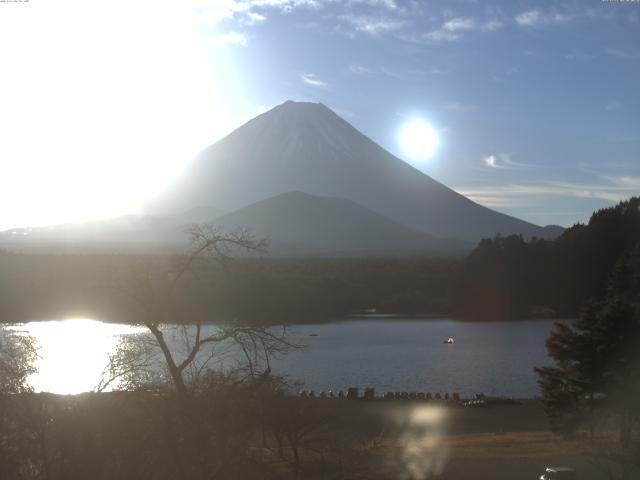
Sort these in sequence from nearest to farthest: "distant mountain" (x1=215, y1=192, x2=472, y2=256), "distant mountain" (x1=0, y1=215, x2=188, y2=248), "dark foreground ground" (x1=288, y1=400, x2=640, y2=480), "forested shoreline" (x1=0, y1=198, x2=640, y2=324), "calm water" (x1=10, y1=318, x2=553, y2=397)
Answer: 1. "dark foreground ground" (x1=288, y1=400, x2=640, y2=480)
2. "calm water" (x1=10, y1=318, x2=553, y2=397)
3. "forested shoreline" (x1=0, y1=198, x2=640, y2=324)
4. "distant mountain" (x1=0, y1=215, x2=188, y2=248)
5. "distant mountain" (x1=215, y1=192, x2=472, y2=256)

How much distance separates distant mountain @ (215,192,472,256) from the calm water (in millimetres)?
77271

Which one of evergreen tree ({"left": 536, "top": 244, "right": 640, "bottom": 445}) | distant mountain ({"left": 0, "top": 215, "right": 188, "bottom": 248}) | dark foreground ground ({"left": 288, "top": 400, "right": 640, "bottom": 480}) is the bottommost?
dark foreground ground ({"left": 288, "top": 400, "right": 640, "bottom": 480})

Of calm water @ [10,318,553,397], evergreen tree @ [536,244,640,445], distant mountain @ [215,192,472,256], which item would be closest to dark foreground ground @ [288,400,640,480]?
evergreen tree @ [536,244,640,445]

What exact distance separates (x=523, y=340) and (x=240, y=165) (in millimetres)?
120693

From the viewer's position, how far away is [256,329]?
4805 millimetres

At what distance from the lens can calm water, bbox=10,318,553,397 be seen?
25.5m

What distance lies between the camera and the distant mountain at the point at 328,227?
128000 millimetres

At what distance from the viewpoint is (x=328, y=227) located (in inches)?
5458

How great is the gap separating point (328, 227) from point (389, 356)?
105 meters

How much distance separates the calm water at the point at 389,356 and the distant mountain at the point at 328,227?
3042 inches

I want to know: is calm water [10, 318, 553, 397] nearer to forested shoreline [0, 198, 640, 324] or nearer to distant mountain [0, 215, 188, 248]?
forested shoreline [0, 198, 640, 324]

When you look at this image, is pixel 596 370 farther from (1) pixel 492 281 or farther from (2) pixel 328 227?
(2) pixel 328 227

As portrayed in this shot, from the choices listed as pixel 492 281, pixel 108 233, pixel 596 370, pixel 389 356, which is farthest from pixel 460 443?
pixel 108 233

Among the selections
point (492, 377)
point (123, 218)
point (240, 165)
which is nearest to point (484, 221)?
point (240, 165)
